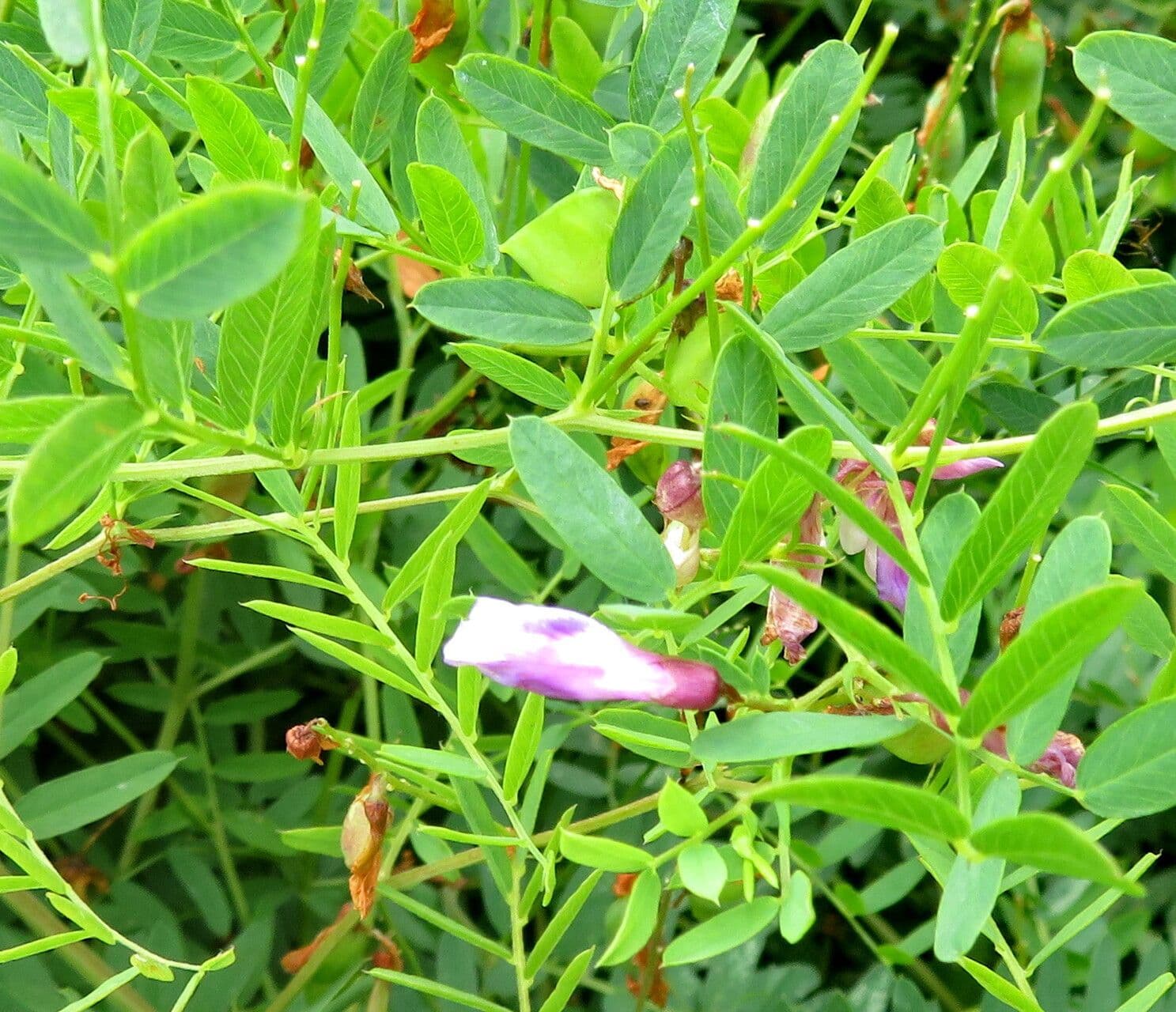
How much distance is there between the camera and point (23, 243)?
247 millimetres

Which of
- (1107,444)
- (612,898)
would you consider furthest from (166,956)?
(1107,444)

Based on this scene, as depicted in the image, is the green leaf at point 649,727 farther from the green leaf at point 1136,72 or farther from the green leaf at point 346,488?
the green leaf at point 1136,72

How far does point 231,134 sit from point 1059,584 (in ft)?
0.86

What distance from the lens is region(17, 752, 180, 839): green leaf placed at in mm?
547

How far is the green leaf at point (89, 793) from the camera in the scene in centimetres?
55

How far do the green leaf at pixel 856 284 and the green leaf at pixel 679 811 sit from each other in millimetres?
138

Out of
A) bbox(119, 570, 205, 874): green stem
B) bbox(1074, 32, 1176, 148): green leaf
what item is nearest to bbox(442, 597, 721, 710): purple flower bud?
bbox(1074, 32, 1176, 148): green leaf

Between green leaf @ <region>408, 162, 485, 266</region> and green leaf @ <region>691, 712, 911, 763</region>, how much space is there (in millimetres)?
183

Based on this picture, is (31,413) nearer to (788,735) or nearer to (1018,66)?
(788,735)

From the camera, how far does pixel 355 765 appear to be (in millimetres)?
740

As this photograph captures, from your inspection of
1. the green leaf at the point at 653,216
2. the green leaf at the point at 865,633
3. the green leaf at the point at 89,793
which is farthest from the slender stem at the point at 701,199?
the green leaf at the point at 89,793

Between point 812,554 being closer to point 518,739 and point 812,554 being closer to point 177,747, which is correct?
point 518,739

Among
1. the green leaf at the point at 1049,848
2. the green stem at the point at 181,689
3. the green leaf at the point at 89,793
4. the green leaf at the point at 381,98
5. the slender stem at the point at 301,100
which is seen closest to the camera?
the green leaf at the point at 1049,848

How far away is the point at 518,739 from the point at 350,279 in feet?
0.63
